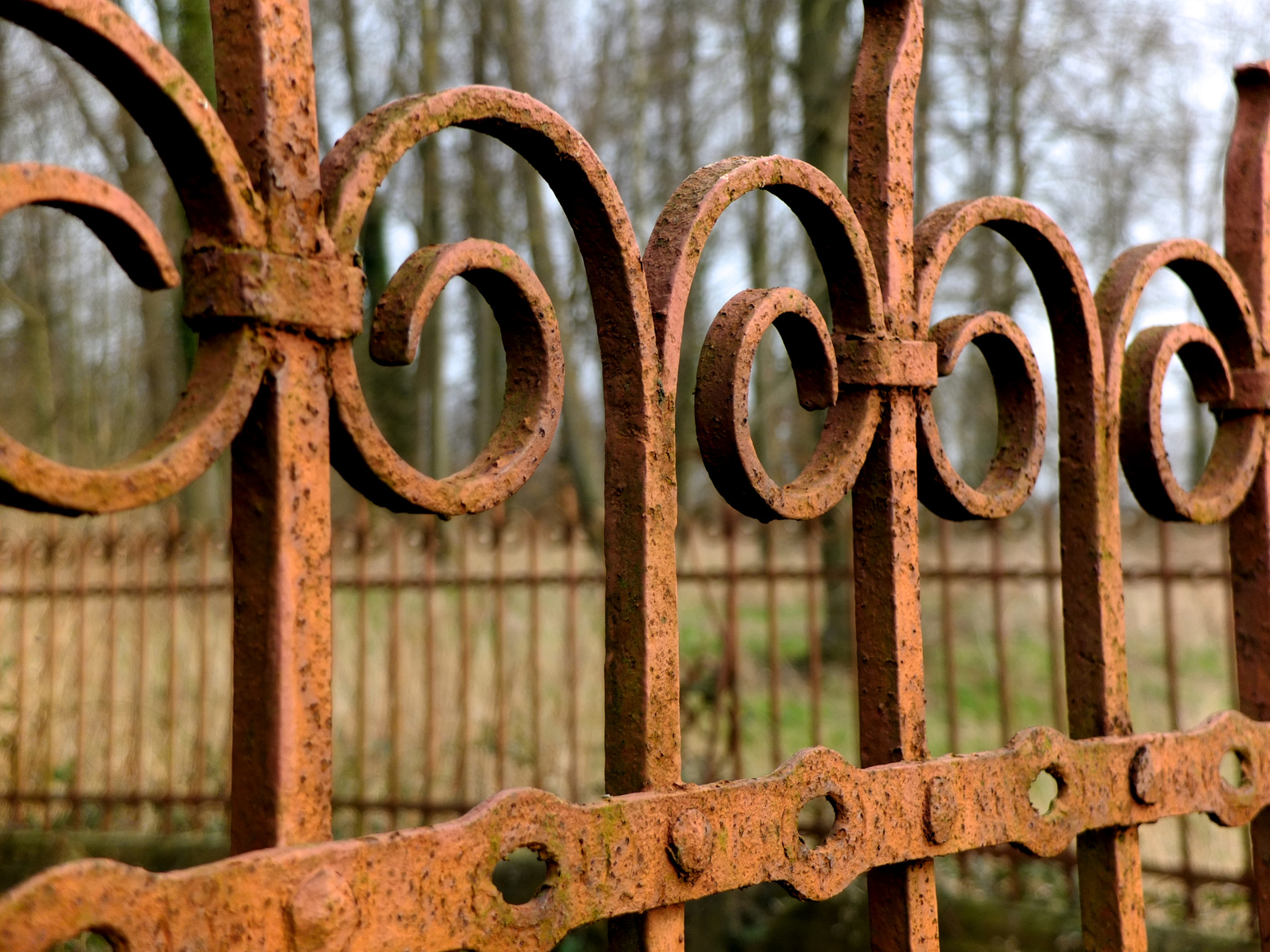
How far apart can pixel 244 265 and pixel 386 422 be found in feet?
49.4

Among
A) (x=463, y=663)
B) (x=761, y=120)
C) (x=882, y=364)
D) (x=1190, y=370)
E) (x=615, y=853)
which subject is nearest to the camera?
(x=615, y=853)

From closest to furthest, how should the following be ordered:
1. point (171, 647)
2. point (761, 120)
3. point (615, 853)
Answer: point (615, 853) → point (171, 647) → point (761, 120)

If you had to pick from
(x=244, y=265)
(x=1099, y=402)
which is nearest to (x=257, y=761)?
(x=244, y=265)

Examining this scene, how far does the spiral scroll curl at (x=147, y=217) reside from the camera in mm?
701

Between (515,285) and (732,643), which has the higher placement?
(515,285)

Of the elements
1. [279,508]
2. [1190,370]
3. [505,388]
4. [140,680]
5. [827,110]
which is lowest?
[140,680]

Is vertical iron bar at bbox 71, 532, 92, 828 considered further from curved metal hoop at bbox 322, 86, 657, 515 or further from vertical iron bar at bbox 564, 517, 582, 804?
curved metal hoop at bbox 322, 86, 657, 515

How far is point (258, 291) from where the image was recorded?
796 mm

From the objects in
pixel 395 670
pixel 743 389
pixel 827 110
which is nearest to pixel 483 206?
pixel 827 110

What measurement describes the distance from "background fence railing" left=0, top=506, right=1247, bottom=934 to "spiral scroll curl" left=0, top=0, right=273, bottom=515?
Result: 3.53 m

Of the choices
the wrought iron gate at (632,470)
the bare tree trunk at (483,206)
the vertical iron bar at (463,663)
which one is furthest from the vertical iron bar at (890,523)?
the bare tree trunk at (483,206)

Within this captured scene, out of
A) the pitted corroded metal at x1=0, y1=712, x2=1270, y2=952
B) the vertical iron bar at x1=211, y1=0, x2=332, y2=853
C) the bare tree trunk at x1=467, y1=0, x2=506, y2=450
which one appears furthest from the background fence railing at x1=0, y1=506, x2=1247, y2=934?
the vertical iron bar at x1=211, y1=0, x2=332, y2=853

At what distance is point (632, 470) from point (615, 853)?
32 centimetres

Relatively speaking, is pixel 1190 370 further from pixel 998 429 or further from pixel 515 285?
pixel 515 285
